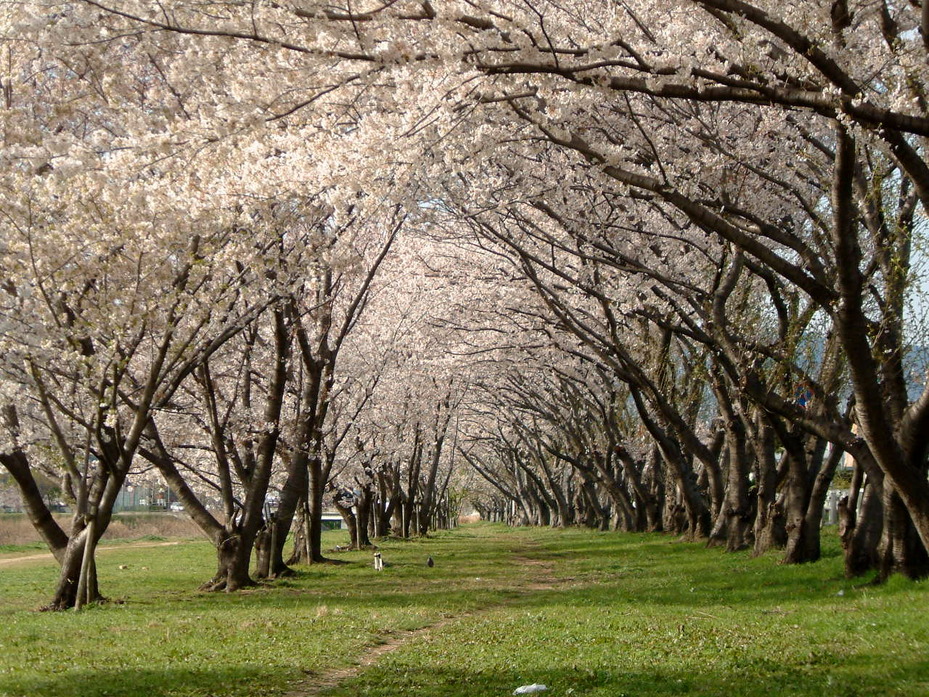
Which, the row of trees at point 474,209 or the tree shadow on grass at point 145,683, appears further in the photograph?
the tree shadow on grass at point 145,683

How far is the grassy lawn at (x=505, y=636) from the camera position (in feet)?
26.1

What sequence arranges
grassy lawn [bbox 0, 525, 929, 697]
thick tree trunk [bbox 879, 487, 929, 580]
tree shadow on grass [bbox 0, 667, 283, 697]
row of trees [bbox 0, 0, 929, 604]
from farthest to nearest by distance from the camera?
thick tree trunk [bbox 879, 487, 929, 580] < grassy lawn [bbox 0, 525, 929, 697] < tree shadow on grass [bbox 0, 667, 283, 697] < row of trees [bbox 0, 0, 929, 604]

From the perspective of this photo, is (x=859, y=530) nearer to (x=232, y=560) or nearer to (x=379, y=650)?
(x=379, y=650)

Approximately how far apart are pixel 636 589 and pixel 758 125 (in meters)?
7.63

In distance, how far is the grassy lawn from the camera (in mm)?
7949

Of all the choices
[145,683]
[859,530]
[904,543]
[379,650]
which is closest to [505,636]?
[379,650]

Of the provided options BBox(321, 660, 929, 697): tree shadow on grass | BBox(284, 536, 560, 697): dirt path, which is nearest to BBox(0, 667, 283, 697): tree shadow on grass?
BBox(284, 536, 560, 697): dirt path

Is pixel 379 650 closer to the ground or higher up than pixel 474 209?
closer to the ground

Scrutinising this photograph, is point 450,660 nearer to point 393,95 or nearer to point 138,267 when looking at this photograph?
point 393,95

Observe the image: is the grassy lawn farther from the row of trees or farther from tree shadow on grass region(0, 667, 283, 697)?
the row of trees

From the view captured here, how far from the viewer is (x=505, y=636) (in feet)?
36.1

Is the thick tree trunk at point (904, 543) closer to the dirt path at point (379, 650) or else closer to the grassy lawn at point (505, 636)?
the grassy lawn at point (505, 636)

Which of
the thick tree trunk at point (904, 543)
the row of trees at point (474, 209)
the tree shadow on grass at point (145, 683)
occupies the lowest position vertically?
the tree shadow on grass at point (145, 683)

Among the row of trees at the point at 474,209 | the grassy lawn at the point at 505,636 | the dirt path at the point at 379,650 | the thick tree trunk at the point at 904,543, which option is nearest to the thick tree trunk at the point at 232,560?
the row of trees at the point at 474,209
